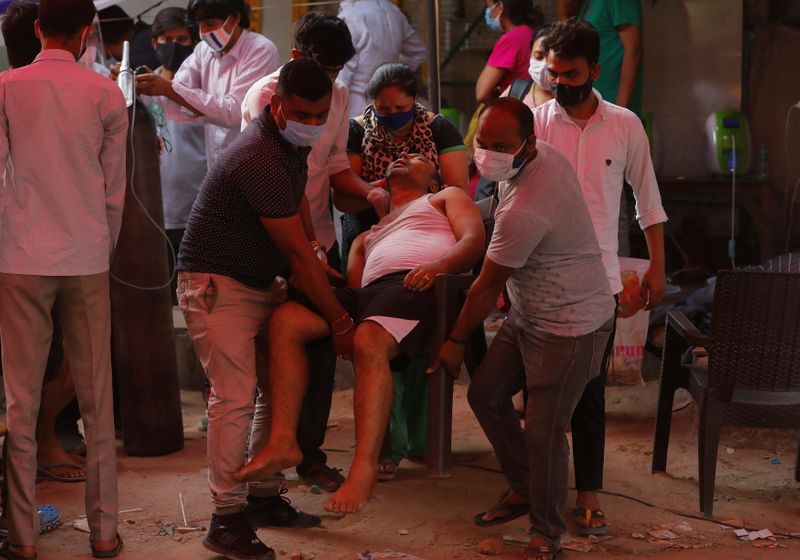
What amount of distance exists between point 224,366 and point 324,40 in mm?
1404

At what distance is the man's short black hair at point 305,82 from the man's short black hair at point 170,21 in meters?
3.40

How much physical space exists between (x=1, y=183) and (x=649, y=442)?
10.6 feet

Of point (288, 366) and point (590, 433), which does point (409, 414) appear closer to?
point (590, 433)

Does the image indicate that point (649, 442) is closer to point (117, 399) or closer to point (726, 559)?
point (726, 559)

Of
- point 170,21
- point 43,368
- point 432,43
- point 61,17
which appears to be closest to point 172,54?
point 170,21

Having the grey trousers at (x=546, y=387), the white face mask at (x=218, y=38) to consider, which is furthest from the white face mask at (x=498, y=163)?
the white face mask at (x=218, y=38)

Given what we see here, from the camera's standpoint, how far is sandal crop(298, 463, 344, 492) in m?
4.84

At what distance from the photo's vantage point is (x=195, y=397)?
271 inches

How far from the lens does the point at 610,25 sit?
21.0 ft

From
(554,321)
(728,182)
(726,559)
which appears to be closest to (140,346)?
(554,321)

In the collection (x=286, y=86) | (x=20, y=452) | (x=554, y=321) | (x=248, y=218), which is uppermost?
(x=286, y=86)

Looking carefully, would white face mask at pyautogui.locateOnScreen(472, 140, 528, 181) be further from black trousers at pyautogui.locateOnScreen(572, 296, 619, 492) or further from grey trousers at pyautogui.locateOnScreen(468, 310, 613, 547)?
black trousers at pyautogui.locateOnScreen(572, 296, 619, 492)

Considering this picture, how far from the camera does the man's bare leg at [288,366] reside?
13.3 feet

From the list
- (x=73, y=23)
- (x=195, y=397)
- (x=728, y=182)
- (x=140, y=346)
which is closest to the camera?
(x=73, y=23)
